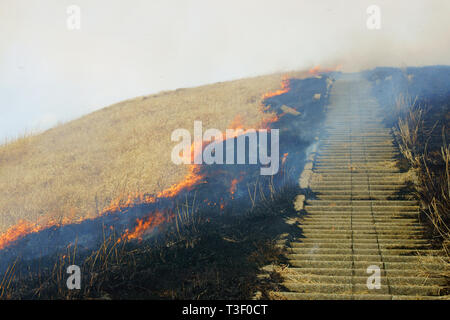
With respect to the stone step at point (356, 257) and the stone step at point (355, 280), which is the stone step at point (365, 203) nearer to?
the stone step at point (356, 257)

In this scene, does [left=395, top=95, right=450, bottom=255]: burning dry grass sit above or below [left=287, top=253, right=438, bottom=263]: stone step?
above

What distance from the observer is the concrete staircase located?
28.0 ft

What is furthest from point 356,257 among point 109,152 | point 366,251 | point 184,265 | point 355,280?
point 109,152

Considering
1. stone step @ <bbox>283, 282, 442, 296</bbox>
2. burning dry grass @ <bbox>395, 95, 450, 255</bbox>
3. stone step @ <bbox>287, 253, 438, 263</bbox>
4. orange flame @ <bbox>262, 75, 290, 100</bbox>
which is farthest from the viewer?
orange flame @ <bbox>262, 75, 290, 100</bbox>

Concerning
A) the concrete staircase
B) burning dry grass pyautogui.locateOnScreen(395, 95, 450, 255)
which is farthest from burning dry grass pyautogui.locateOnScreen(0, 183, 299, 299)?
burning dry grass pyautogui.locateOnScreen(395, 95, 450, 255)

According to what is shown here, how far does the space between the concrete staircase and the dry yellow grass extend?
262 inches

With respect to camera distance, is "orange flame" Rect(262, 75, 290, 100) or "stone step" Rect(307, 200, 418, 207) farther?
"orange flame" Rect(262, 75, 290, 100)

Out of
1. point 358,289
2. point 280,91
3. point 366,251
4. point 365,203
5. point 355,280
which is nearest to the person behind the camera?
point 358,289

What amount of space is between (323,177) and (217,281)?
7.26 metres

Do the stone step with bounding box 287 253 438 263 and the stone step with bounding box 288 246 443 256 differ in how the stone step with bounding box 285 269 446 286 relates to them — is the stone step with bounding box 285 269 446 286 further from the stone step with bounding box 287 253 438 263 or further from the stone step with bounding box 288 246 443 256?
the stone step with bounding box 288 246 443 256

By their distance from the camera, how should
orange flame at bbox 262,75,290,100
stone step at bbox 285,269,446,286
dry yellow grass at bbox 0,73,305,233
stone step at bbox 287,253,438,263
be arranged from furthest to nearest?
orange flame at bbox 262,75,290,100 < dry yellow grass at bbox 0,73,305,233 < stone step at bbox 287,253,438,263 < stone step at bbox 285,269,446,286

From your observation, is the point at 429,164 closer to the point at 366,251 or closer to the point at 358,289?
the point at 366,251

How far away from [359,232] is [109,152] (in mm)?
15505

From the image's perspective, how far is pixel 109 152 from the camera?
22609mm
